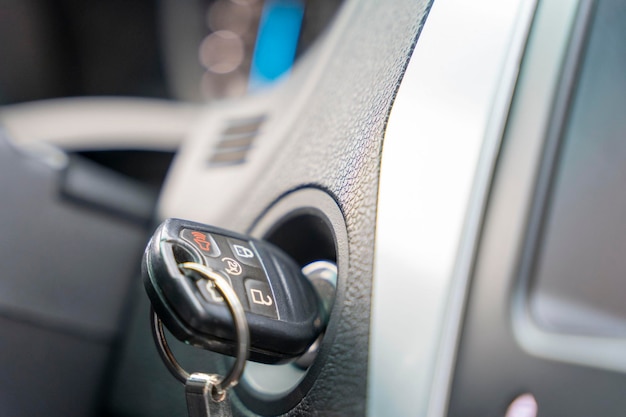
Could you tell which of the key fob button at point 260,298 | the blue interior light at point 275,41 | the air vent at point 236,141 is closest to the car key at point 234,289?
the key fob button at point 260,298

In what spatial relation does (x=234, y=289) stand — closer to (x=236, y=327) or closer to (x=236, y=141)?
(x=236, y=327)


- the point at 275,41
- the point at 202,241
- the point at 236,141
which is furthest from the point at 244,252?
the point at 275,41

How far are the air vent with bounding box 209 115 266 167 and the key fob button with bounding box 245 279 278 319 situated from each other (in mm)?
377

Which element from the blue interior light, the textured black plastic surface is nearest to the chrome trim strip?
the textured black plastic surface

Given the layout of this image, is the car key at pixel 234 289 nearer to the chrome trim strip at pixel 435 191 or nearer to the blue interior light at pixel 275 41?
the chrome trim strip at pixel 435 191

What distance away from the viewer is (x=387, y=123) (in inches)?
17.4

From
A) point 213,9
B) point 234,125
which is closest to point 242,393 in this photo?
point 234,125

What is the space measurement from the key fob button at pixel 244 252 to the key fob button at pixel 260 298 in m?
0.02

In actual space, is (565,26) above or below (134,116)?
below

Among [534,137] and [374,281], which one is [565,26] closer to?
[534,137]

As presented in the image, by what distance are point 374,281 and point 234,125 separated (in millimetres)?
536

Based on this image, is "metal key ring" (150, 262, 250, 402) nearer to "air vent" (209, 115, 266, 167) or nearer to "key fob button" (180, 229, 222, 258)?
"key fob button" (180, 229, 222, 258)

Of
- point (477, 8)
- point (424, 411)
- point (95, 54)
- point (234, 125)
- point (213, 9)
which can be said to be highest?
point (213, 9)

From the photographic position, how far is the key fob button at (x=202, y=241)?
0.39 m
